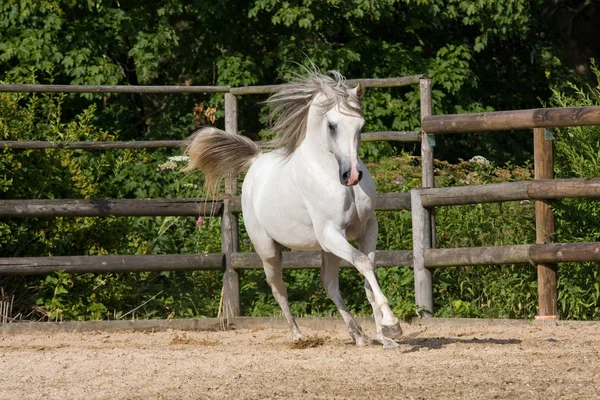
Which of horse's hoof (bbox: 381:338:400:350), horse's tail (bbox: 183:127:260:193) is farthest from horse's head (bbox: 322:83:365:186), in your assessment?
horse's tail (bbox: 183:127:260:193)

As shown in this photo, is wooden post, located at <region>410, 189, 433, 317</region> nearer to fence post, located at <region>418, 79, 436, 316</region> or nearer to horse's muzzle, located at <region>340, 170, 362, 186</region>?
fence post, located at <region>418, 79, 436, 316</region>

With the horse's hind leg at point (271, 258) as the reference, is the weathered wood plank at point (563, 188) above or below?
above

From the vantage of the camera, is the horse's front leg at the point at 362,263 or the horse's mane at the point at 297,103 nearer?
the horse's front leg at the point at 362,263

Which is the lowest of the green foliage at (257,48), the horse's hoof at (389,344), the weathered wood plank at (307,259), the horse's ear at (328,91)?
the horse's hoof at (389,344)

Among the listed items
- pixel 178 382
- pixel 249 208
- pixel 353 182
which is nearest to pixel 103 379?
pixel 178 382

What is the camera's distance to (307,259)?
30.2ft

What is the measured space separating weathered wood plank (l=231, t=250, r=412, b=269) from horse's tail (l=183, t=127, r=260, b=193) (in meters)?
1.01

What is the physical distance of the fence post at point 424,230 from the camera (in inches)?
348

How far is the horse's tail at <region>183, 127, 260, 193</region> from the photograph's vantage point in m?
8.59

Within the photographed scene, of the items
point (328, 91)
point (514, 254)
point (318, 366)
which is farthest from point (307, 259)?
point (318, 366)

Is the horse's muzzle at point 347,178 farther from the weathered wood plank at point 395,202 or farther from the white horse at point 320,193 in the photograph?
the weathered wood plank at point 395,202

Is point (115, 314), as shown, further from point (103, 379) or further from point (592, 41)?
point (592, 41)

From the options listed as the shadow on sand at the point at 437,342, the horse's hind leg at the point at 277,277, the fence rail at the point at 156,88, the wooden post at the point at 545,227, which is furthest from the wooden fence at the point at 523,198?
the horse's hind leg at the point at 277,277

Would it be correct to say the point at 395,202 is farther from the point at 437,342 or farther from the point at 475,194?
the point at 437,342
